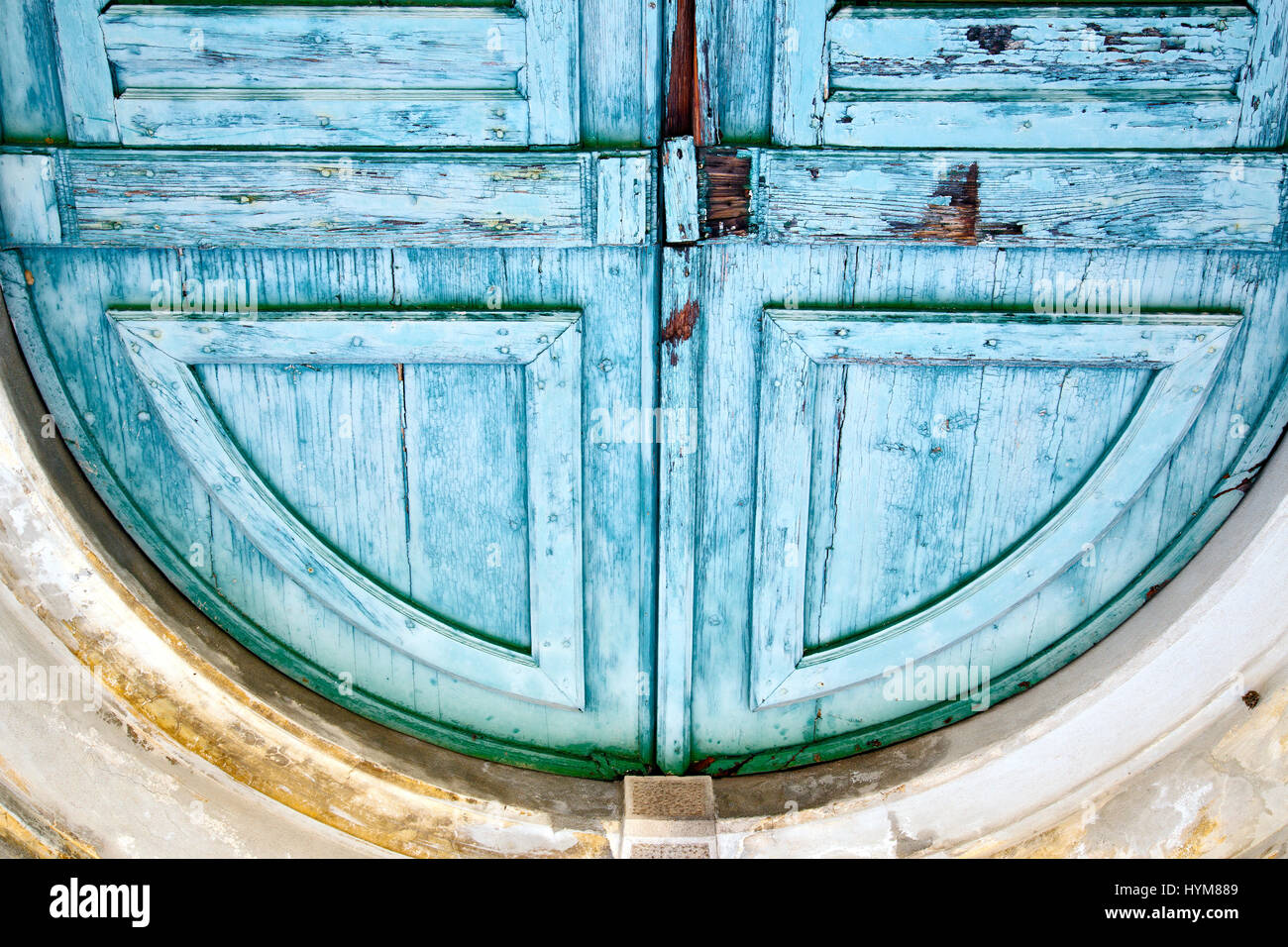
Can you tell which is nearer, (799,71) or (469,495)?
(799,71)

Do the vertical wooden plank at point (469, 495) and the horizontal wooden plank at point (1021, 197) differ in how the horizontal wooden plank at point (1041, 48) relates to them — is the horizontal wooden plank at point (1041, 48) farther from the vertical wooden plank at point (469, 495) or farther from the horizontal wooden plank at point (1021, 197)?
the vertical wooden plank at point (469, 495)

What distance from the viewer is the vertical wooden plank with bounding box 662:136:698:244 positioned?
1567 mm

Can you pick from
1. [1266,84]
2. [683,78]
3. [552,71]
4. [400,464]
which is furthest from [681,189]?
[1266,84]

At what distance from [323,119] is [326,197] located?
0.13 metres

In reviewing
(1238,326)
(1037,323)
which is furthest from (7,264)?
(1238,326)

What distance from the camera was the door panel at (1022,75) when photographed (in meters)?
1.54

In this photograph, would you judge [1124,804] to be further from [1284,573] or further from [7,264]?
[7,264]

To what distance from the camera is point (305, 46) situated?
154 centimetres

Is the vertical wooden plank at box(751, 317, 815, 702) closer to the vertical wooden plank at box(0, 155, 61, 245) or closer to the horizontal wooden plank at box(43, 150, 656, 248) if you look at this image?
the horizontal wooden plank at box(43, 150, 656, 248)

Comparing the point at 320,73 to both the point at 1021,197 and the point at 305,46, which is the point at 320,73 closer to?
the point at 305,46

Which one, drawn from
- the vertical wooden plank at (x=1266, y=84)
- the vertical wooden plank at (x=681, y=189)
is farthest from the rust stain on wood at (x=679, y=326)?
the vertical wooden plank at (x=1266, y=84)

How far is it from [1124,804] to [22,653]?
200 centimetres

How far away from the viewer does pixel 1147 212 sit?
1598mm

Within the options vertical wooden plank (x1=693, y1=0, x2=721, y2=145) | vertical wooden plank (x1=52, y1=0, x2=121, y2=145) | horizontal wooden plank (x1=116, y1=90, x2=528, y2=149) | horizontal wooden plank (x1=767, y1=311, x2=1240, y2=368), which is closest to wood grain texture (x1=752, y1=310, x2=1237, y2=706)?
horizontal wooden plank (x1=767, y1=311, x2=1240, y2=368)
